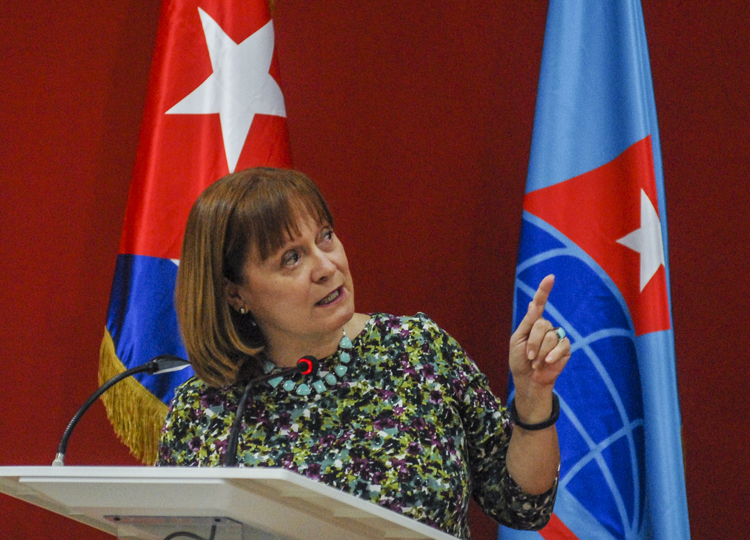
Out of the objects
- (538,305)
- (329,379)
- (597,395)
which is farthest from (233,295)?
(597,395)

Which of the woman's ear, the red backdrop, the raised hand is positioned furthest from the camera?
the red backdrop

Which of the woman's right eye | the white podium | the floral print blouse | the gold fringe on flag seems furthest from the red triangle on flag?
the white podium

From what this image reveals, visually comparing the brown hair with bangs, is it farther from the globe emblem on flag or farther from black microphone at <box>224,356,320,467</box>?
the globe emblem on flag

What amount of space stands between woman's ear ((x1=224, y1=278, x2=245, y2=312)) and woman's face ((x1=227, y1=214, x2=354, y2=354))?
6 cm

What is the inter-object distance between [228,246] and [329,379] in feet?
0.96

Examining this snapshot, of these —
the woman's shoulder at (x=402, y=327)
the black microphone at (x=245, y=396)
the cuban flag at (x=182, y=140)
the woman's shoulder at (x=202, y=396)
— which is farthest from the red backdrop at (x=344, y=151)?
the black microphone at (x=245, y=396)

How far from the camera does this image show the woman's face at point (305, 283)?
1360 millimetres

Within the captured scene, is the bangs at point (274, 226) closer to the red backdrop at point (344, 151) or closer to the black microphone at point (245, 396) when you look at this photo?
the black microphone at point (245, 396)

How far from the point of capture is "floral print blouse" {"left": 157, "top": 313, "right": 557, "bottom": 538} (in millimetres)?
1270

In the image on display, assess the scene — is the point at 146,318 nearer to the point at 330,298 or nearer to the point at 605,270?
the point at 330,298

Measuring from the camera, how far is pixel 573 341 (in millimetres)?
1964

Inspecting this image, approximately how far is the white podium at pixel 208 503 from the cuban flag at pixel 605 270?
1.11m

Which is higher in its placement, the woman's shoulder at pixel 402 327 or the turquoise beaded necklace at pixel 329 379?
the woman's shoulder at pixel 402 327

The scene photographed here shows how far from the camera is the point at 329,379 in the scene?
1.41 m
